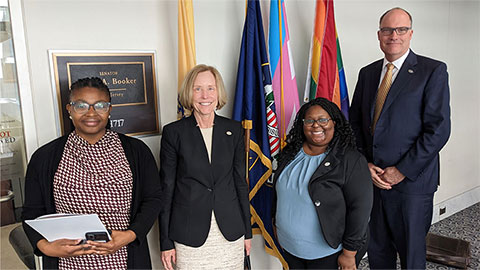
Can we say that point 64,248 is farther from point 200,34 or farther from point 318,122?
point 200,34

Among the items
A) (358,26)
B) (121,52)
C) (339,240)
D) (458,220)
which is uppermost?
(358,26)

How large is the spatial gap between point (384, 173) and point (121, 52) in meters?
1.68

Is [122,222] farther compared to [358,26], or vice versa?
[358,26]

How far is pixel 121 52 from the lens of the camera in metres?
2.21

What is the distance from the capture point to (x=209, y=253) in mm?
2000

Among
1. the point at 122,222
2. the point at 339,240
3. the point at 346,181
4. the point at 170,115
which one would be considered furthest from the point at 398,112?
the point at 122,222

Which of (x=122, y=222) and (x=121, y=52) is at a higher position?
(x=121, y=52)

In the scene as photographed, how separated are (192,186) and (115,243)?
1.55 ft

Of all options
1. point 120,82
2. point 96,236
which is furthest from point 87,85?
point 96,236

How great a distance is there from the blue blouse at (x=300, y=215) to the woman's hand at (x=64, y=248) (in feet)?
3.10

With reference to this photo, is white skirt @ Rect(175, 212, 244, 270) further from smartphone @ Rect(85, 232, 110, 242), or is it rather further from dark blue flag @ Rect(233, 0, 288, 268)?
dark blue flag @ Rect(233, 0, 288, 268)

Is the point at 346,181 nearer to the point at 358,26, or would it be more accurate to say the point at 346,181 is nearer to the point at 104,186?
the point at 104,186

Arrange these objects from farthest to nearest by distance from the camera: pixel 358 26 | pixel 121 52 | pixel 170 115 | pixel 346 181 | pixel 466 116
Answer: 1. pixel 466 116
2. pixel 358 26
3. pixel 170 115
4. pixel 121 52
5. pixel 346 181

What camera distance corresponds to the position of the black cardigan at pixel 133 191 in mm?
1660
